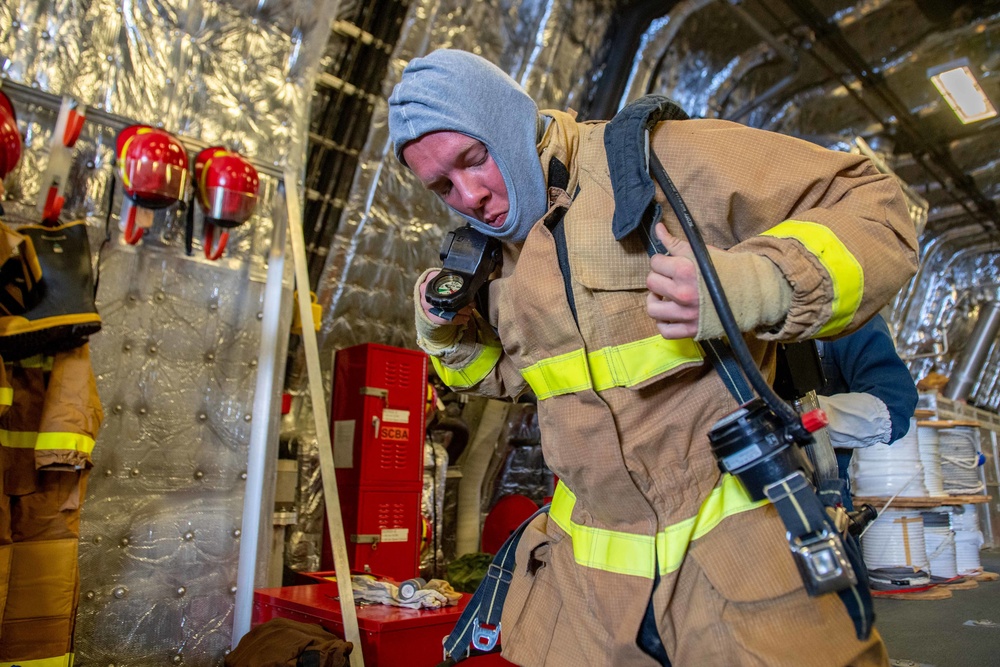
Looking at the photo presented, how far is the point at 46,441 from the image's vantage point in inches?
99.7

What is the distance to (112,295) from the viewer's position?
129 inches

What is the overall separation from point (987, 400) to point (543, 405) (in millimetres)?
13047

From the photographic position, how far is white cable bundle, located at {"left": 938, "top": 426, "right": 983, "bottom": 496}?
18.6 ft

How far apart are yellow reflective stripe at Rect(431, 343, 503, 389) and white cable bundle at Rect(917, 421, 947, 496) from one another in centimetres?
489

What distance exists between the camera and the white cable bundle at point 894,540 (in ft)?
16.2

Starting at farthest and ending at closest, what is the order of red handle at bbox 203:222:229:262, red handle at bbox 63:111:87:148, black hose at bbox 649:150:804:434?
red handle at bbox 203:222:229:262
red handle at bbox 63:111:87:148
black hose at bbox 649:150:804:434

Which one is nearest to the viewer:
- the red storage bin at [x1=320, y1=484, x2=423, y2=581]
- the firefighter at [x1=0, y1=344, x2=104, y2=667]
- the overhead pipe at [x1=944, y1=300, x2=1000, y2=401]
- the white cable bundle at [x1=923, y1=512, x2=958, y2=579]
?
the firefighter at [x1=0, y1=344, x2=104, y2=667]

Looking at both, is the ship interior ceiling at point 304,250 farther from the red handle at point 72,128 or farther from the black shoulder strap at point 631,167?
the black shoulder strap at point 631,167

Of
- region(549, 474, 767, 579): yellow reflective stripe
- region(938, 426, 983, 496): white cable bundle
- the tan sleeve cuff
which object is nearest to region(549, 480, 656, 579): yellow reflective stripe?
region(549, 474, 767, 579): yellow reflective stripe

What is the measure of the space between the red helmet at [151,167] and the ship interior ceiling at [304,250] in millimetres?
57

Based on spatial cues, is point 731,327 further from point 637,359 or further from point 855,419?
point 855,419

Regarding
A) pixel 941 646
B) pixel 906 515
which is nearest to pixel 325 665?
pixel 941 646

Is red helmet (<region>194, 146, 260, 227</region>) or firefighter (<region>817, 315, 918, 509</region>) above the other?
red helmet (<region>194, 146, 260, 227</region>)

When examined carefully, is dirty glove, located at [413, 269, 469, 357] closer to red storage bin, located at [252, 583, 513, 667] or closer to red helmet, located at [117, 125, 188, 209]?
red storage bin, located at [252, 583, 513, 667]
